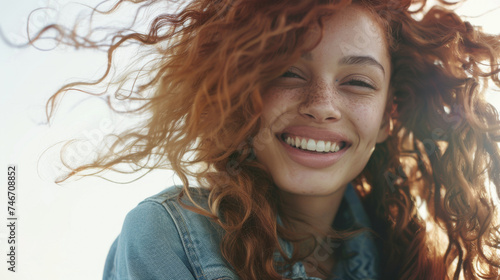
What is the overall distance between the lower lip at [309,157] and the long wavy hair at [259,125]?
122 millimetres

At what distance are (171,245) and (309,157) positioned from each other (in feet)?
1.74

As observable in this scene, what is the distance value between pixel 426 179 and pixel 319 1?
39.2 inches

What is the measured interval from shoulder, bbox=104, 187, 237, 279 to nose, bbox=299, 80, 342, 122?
0.47m

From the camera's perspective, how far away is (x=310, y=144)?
5.05ft

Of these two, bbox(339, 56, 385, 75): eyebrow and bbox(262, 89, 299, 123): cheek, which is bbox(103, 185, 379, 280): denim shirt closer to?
bbox(262, 89, 299, 123): cheek

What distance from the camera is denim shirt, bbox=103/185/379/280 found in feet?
4.53

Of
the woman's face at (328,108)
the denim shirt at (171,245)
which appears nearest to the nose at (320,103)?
the woman's face at (328,108)

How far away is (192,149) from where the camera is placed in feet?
5.00

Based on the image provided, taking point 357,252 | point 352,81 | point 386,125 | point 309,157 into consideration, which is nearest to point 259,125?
point 309,157

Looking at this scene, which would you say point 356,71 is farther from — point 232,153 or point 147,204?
point 147,204

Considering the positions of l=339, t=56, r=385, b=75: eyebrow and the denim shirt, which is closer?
the denim shirt

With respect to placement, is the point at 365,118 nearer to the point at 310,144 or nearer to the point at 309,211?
the point at 310,144

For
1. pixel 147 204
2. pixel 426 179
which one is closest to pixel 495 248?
pixel 426 179

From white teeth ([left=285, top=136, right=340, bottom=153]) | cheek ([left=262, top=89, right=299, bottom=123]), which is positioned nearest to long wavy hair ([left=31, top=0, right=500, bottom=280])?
cheek ([left=262, top=89, right=299, bottom=123])
